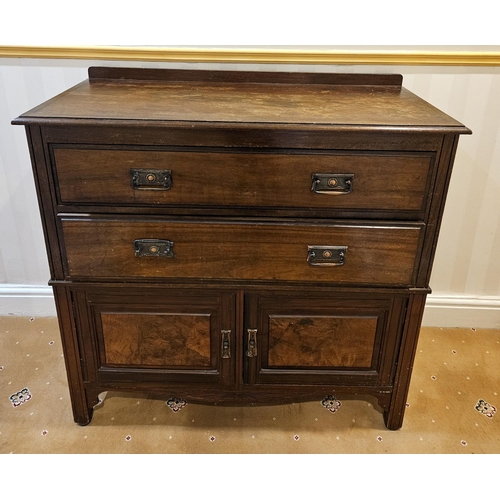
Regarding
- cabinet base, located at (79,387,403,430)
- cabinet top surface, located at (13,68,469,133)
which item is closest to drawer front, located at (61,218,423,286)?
cabinet top surface, located at (13,68,469,133)

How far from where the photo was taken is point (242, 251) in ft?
4.21

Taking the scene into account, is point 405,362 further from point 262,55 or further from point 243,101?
point 262,55

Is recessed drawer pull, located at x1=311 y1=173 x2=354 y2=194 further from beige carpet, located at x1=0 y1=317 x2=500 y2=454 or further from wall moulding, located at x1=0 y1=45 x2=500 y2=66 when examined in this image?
beige carpet, located at x1=0 y1=317 x2=500 y2=454

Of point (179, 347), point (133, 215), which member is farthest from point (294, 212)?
point (179, 347)

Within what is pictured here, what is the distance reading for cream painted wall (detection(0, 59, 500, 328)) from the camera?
1661 millimetres

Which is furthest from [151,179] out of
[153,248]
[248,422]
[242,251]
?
[248,422]

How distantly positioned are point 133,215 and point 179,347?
0.41 m

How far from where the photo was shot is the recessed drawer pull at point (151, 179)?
1.20 metres

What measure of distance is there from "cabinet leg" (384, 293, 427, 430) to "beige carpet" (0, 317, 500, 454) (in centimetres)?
6

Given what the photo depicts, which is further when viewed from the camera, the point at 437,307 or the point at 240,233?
the point at 437,307

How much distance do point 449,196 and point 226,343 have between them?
3.26 ft

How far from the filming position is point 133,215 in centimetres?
126

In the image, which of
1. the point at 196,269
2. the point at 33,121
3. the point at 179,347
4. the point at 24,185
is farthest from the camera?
the point at 24,185
